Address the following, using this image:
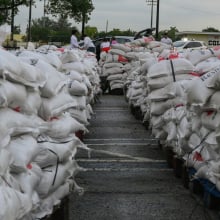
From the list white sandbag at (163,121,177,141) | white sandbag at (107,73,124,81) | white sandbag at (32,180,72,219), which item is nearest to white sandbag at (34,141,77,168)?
white sandbag at (32,180,72,219)

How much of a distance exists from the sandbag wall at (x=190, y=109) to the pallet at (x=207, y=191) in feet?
0.30

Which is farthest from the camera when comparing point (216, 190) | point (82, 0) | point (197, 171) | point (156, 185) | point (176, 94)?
point (82, 0)

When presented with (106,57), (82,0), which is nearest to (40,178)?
(106,57)

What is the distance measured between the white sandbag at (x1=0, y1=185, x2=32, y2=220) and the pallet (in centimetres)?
239

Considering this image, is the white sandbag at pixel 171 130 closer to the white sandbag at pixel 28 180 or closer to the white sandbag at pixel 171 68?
the white sandbag at pixel 171 68

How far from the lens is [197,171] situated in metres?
6.40

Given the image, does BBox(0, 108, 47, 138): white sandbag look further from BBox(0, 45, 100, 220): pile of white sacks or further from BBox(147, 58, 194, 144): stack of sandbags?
BBox(147, 58, 194, 144): stack of sandbags

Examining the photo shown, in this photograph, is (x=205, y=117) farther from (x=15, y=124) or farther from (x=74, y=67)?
(x=74, y=67)

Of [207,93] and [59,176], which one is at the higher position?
[207,93]

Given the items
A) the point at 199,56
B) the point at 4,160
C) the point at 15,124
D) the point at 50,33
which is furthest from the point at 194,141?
the point at 50,33

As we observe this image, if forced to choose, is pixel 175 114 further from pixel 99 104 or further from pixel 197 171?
pixel 99 104

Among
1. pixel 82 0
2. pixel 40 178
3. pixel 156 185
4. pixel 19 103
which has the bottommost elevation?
pixel 156 185

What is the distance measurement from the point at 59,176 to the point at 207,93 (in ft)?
5.53

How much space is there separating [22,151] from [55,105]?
1568 mm
